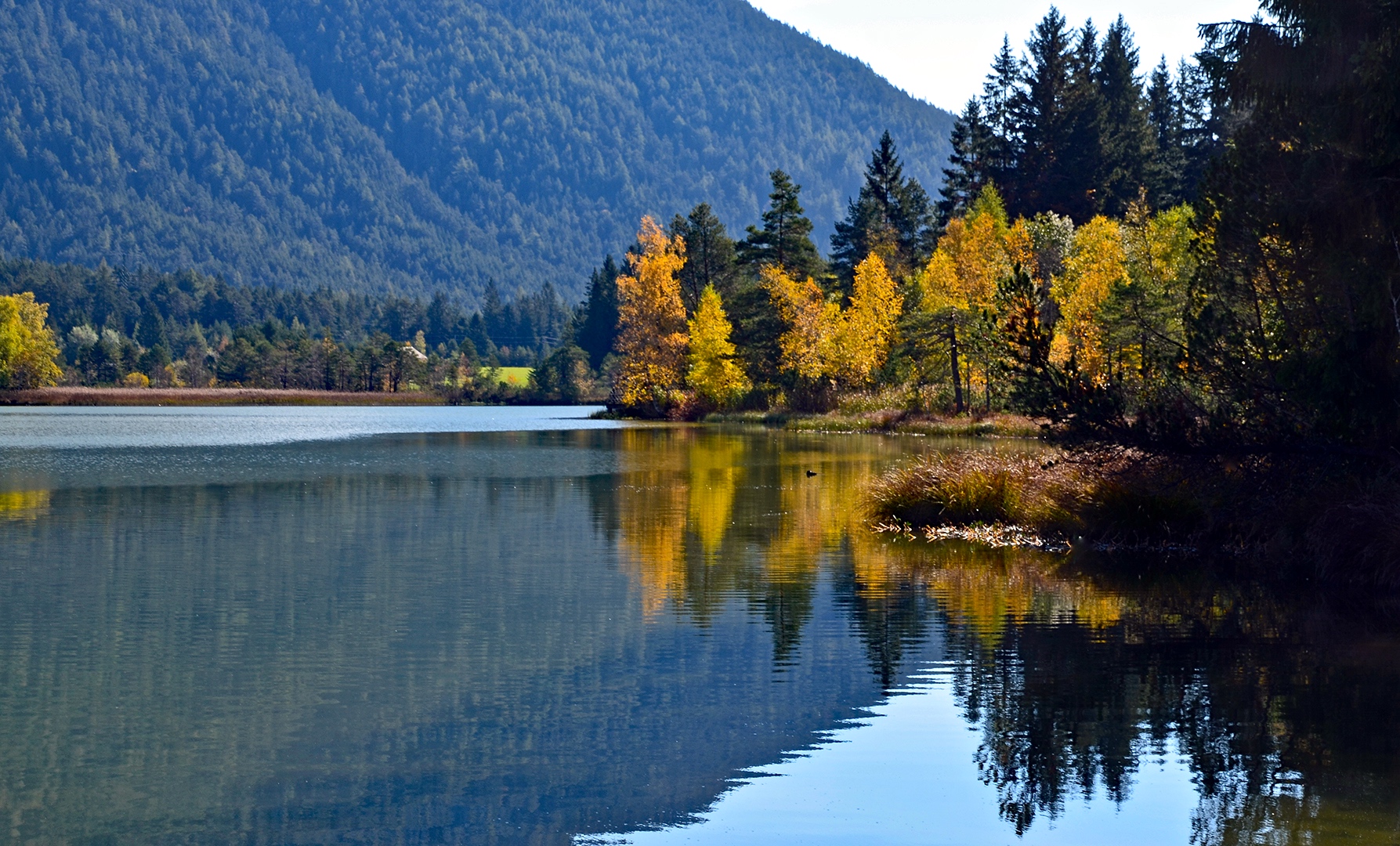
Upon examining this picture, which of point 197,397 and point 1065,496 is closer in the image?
point 1065,496

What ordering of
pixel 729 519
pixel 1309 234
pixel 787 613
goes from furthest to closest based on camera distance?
pixel 729 519, pixel 1309 234, pixel 787 613

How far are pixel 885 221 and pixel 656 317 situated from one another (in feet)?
89.1

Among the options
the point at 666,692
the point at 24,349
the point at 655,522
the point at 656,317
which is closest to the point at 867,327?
the point at 656,317

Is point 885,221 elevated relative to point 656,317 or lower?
elevated

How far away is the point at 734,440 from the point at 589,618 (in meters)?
50.5

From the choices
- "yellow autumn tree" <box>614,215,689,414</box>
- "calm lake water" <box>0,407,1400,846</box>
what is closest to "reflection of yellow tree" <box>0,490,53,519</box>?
"calm lake water" <box>0,407,1400,846</box>

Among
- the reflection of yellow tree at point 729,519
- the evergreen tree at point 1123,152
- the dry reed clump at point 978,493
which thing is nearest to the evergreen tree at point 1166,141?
the evergreen tree at point 1123,152

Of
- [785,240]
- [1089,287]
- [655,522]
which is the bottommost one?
[655,522]

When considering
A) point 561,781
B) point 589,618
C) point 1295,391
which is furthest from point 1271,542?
point 561,781

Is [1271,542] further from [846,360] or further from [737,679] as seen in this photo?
[846,360]

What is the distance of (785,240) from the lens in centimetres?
10275

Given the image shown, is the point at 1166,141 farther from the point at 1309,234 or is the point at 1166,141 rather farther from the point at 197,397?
the point at 197,397

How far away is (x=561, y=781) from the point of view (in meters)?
10.7

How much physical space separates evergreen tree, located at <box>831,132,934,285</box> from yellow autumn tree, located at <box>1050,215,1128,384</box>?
3734 centimetres
